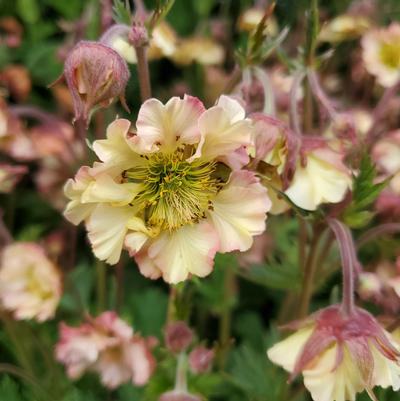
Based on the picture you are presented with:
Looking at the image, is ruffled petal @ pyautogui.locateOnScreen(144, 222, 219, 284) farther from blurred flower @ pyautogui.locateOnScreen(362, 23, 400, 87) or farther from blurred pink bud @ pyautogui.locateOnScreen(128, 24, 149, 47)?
blurred flower @ pyautogui.locateOnScreen(362, 23, 400, 87)

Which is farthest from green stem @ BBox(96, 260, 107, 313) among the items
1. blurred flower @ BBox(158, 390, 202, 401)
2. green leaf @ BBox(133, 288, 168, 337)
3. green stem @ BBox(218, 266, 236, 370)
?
blurred flower @ BBox(158, 390, 202, 401)

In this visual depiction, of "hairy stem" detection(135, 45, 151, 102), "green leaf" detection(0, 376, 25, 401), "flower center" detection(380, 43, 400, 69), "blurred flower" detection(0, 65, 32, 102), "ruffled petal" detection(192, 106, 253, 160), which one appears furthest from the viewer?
"blurred flower" detection(0, 65, 32, 102)

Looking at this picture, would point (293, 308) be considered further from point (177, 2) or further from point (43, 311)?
point (177, 2)

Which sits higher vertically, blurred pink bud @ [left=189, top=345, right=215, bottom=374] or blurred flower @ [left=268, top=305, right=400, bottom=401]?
blurred flower @ [left=268, top=305, right=400, bottom=401]

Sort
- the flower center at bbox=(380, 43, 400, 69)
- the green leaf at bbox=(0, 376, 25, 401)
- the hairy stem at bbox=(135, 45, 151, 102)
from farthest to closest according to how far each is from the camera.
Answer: the flower center at bbox=(380, 43, 400, 69) → the green leaf at bbox=(0, 376, 25, 401) → the hairy stem at bbox=(135, 45, 151, 102)

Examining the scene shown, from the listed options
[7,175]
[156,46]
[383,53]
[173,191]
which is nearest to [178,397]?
[173,191]

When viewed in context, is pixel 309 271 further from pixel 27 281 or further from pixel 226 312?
pixel 27 281

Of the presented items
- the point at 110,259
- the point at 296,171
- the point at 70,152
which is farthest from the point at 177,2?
the point at 110,259

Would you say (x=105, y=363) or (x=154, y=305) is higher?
(x=105, y=363)
